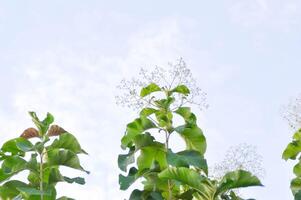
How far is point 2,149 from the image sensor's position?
472 centimetres

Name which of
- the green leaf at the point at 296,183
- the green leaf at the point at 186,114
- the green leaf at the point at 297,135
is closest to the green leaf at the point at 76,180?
the green leaf at the point at 186,114

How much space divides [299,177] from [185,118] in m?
1.37

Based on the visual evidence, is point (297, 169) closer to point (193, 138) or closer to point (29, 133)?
point (193, 138)

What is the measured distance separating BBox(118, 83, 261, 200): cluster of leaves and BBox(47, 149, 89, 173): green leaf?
0.37 m

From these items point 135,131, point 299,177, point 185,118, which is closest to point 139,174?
point 135,131

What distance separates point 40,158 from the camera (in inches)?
182

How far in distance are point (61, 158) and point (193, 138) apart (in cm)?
112

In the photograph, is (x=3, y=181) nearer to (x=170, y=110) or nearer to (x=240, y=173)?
(x=170, y=110)

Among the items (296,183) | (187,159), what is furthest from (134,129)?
(296,183)

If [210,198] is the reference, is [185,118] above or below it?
above

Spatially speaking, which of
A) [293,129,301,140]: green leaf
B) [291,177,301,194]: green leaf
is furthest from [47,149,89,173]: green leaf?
[293,129,301,140]: green leaf

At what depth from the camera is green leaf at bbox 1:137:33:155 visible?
14.9 feet

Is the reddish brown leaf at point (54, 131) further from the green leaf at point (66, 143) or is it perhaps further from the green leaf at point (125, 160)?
the green leaf at point (125, 160)

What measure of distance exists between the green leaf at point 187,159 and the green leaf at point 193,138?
0.58 feet
